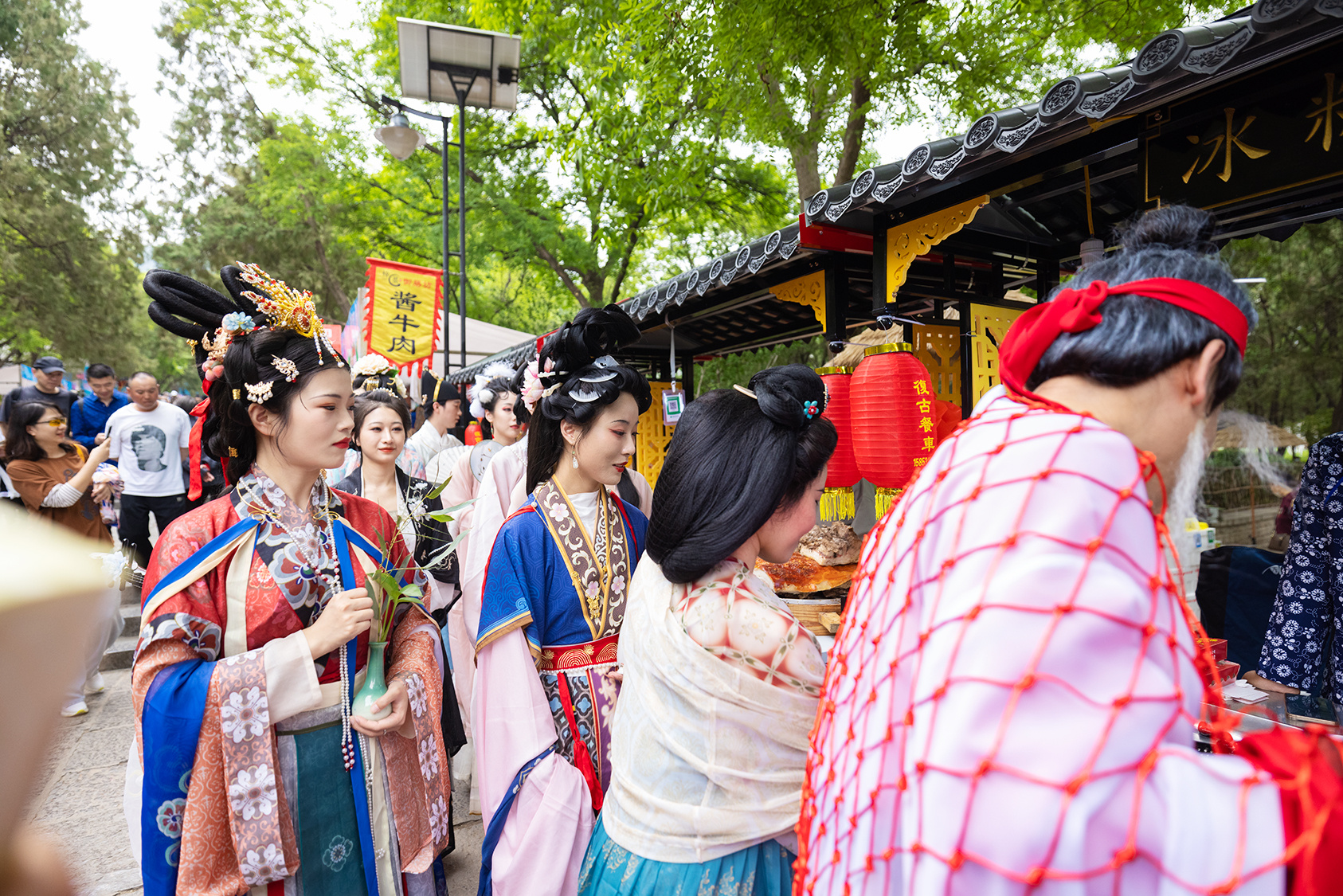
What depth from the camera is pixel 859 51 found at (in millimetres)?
6738

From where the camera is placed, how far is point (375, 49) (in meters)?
12.5

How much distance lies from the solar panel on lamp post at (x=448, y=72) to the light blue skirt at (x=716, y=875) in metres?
7.31

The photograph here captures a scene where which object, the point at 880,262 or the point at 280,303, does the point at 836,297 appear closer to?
the point at 880,262

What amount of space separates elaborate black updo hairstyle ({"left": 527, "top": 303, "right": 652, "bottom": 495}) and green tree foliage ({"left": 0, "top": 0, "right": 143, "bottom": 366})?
72.3 feet

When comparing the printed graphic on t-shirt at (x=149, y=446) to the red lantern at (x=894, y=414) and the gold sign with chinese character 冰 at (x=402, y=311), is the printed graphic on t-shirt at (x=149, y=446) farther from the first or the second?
the red lantern at (x=894, y=414)

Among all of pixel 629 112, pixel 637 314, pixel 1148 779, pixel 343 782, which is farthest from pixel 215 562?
pixel 629 112

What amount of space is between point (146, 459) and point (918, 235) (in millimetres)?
6736

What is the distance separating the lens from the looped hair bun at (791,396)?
163 centimetres

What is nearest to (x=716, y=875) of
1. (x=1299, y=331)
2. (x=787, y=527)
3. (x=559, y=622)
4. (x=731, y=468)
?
(x=787, y=527)

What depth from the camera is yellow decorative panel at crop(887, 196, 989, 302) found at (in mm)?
3619

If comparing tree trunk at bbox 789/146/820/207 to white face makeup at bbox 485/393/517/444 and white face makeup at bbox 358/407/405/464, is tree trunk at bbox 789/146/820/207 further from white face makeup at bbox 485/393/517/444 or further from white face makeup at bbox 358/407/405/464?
white face makeup at bbox 358/407/405/464

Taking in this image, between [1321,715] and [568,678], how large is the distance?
239 centimetres

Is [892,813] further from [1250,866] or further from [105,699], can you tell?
[105,699]

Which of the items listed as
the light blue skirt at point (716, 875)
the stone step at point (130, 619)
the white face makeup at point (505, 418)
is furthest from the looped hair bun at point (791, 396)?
the stone step at point (130, 619)
